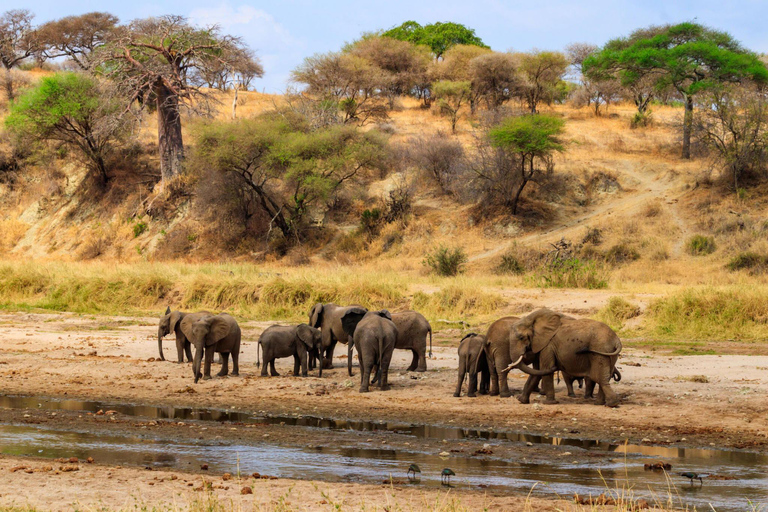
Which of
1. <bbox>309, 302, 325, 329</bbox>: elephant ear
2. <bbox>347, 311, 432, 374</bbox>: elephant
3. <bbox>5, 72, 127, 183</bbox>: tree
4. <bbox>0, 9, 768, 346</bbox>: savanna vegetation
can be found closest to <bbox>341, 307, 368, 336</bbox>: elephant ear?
<bbox>347, 311, 432, 374</bbox>: elephant

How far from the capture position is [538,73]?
4962 centimetres

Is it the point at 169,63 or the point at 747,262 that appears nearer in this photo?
the point at 747,262

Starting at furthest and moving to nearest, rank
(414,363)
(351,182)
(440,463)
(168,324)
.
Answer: (351,182) → (168,324) → (414,363) → (440,463)

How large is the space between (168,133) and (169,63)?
332cm

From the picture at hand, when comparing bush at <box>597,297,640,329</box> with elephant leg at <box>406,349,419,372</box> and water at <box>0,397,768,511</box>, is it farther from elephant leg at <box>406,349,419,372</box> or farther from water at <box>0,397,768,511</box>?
water at <box>0,397,768,511</box>

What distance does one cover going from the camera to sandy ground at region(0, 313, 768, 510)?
678cm

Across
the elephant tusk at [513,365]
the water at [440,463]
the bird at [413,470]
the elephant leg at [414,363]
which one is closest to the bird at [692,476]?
the water at [440,463]

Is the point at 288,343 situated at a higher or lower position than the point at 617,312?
higher

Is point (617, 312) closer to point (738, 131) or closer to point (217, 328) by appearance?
point (217, 328)

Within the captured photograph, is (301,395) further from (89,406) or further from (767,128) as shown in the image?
(767,128)

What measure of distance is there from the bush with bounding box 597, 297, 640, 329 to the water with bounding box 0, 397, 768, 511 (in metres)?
9.54

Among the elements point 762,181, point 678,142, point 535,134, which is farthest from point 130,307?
point 678,142

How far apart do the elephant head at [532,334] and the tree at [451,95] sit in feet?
126

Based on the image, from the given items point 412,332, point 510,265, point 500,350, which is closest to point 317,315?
point 412,332
